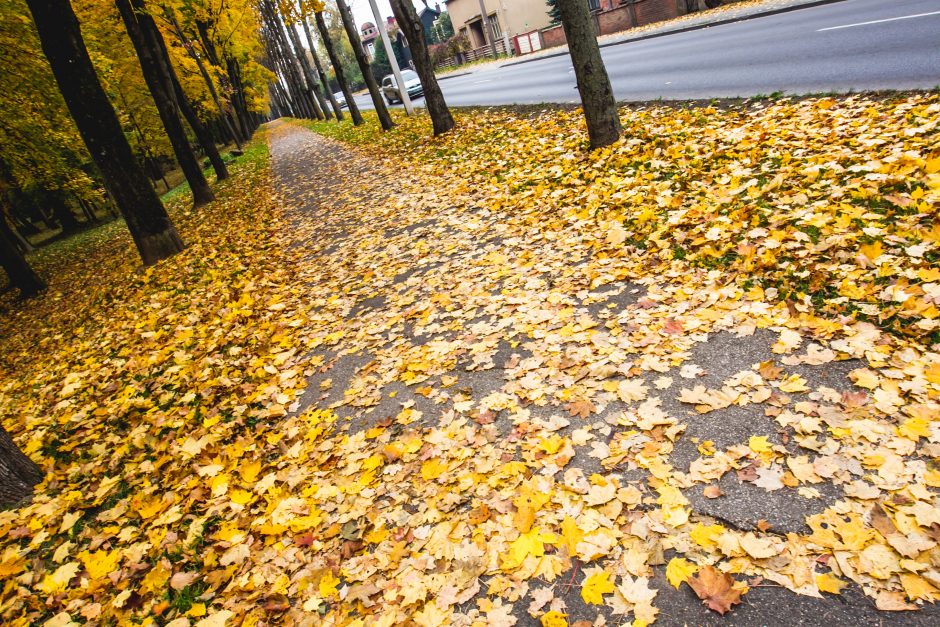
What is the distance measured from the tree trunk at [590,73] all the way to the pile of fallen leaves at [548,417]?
28.3 inches

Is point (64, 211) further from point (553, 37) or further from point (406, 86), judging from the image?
point (553, 37)

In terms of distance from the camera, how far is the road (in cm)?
648

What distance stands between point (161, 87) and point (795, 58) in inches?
562

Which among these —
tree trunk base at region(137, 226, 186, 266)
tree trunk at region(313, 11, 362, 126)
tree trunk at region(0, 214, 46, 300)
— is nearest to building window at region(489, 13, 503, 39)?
tree trunk at region(313, 11, 362, 126)

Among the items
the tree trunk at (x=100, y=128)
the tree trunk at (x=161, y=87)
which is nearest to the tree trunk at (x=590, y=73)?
the tree trunk at (x=100, y=128)

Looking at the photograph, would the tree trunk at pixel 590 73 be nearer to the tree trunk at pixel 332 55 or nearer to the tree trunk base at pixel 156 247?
the tree trunk base at pixel 156 247

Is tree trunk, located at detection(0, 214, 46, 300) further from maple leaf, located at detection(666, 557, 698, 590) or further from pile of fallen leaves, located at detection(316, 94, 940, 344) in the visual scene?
maple leaf, located at detection(666, 557, 698, 590)

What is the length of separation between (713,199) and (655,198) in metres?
0.57

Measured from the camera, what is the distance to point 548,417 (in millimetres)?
2861

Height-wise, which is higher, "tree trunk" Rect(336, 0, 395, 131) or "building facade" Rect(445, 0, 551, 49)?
"building facade" Rect(445, 0, 551, 49)

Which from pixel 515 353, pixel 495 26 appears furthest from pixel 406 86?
pixel 515 353

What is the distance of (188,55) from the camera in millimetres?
24359

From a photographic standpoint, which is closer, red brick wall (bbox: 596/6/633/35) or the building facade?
red brick wall (bbox: 596/6/633/35)

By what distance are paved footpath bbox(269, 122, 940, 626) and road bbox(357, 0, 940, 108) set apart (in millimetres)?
5031
